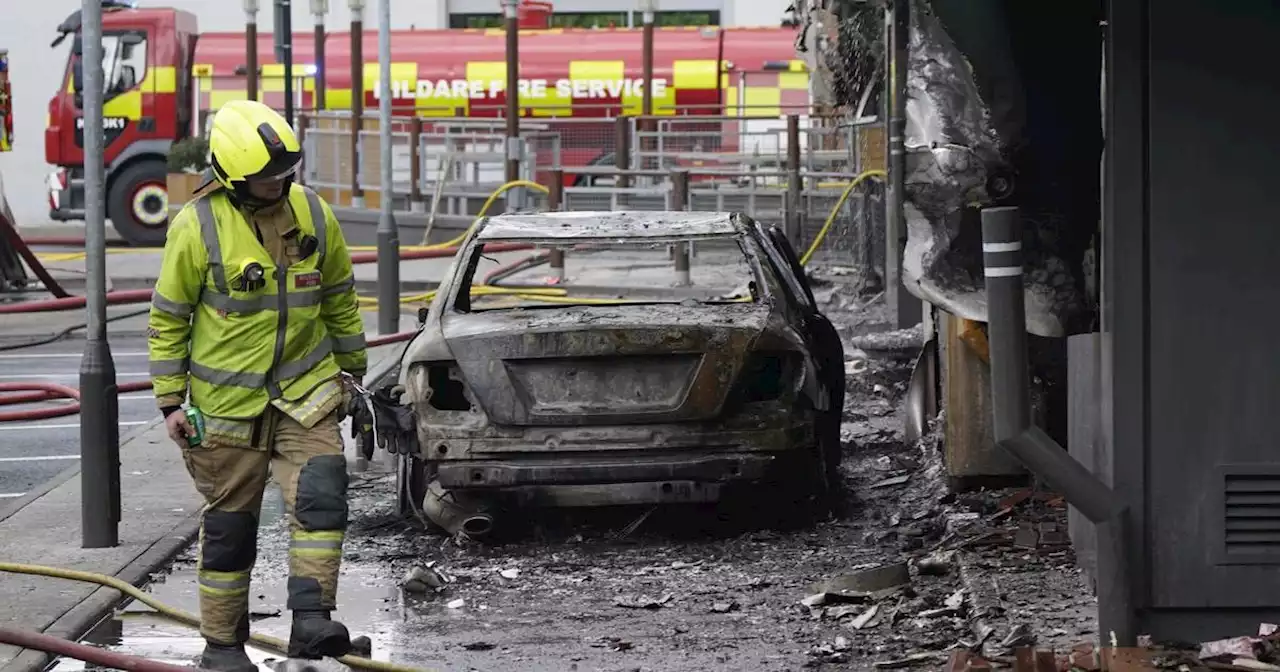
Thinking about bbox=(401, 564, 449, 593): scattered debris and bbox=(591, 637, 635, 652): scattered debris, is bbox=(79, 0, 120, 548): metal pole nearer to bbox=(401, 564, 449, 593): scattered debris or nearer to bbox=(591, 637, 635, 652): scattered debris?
bbox=(401, 564, 449, 593): scattered debris

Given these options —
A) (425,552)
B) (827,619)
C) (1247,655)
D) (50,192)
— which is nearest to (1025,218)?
(827,619)

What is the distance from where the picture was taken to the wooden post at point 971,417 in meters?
8.19

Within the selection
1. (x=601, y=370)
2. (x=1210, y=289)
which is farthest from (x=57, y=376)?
(x=1210, y=289)

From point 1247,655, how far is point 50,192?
28.2m

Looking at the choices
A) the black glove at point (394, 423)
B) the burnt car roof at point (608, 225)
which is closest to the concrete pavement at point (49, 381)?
the black glove at point (394, 423)

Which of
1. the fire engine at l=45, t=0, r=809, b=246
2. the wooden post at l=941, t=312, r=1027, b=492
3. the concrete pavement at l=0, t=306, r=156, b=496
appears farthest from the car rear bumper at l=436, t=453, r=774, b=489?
the fire engine at l=45, t=0, r=809, b=246

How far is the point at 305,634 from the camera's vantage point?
583 cm

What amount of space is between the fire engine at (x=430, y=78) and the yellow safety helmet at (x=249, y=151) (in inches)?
987

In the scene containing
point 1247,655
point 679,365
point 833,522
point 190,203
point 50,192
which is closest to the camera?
point 1247,655

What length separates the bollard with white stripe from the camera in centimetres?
545

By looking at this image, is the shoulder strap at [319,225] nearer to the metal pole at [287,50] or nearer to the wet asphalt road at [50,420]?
the wet asphalt road at [50,420]

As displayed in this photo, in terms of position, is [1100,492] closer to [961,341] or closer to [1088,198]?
[1088,198]

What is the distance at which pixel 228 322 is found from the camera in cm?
594

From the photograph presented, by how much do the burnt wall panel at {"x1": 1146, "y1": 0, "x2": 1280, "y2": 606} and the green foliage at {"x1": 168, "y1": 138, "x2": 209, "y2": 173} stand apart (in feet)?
79.4
